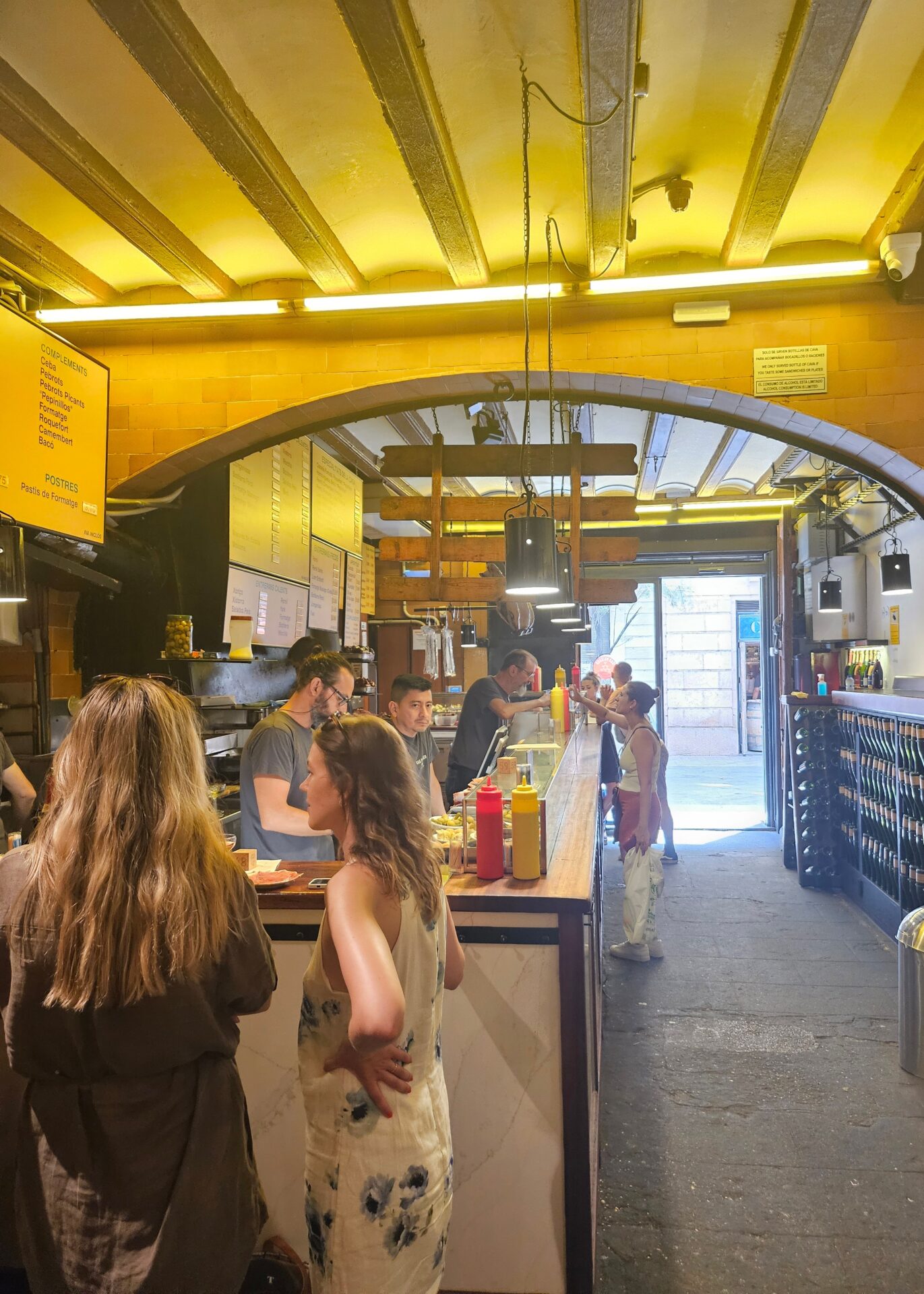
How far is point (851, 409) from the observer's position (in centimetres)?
431

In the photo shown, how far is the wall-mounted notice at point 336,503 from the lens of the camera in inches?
288

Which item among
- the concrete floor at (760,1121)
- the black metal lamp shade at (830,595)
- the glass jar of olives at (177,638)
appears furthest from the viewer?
the black metal lamp shade at (830,595)

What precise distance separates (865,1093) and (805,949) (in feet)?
6.54

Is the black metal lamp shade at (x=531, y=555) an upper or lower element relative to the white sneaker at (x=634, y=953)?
upper

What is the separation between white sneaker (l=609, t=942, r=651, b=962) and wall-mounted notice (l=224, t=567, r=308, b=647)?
3053 mm

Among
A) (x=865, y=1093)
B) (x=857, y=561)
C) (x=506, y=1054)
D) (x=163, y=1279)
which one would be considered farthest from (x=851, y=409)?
(x=857, y=561)

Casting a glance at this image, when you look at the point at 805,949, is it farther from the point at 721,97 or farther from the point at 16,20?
the point at 16,20

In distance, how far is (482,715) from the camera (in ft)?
20.6

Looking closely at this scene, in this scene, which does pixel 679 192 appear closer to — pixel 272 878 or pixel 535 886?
pixel 535 886

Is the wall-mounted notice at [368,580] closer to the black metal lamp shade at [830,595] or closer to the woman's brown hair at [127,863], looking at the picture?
the black metal lamp shade at [830,595]

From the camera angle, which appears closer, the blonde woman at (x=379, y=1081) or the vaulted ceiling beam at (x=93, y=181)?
the blonde woman at (x=379, y=1081)

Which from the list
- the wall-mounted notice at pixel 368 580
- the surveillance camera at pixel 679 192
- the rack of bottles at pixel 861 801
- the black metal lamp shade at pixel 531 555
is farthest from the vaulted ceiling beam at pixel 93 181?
the wall-mounted notice at pixel 368 580

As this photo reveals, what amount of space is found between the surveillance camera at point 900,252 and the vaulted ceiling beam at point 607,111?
45.4 inches

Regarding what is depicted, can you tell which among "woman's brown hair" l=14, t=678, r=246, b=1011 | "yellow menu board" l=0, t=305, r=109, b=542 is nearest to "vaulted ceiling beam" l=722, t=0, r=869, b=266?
"woman's brown hair" l=14, t=678, r=246, b=1011
